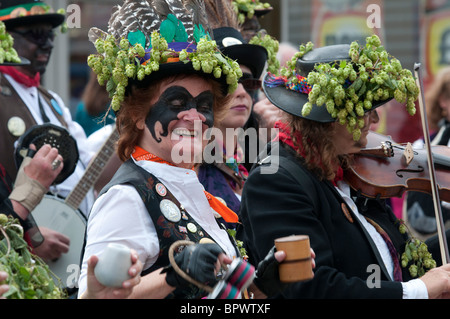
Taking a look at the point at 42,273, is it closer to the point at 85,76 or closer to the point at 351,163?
the point at 351,163

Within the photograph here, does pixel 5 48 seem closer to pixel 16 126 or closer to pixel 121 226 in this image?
pixel 16 126

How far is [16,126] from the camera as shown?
4.98m

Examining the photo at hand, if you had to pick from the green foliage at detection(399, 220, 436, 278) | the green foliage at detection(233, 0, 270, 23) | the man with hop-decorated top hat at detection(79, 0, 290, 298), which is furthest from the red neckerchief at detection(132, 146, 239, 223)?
the green foliage at detection(233, 0, 270, 23)

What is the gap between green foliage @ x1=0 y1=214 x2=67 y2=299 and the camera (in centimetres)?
243

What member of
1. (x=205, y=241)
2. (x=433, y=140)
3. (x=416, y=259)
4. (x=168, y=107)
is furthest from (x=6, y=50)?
(x=433, y=140)

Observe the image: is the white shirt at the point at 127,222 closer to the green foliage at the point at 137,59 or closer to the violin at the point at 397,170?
the green foliage at the point at 137,59

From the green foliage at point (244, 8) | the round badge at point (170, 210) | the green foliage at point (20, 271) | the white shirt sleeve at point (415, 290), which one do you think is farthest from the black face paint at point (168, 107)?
the green foliage at point (244, 8)

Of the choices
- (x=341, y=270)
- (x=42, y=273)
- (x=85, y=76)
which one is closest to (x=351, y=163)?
(x=341, y=270)

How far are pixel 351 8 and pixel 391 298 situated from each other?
6993 millimetres

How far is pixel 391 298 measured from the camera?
3145 mm

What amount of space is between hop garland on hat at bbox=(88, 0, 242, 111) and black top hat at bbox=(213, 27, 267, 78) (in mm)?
1166

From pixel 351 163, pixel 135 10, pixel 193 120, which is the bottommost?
pixel 351 163

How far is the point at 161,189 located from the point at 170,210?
10cm
